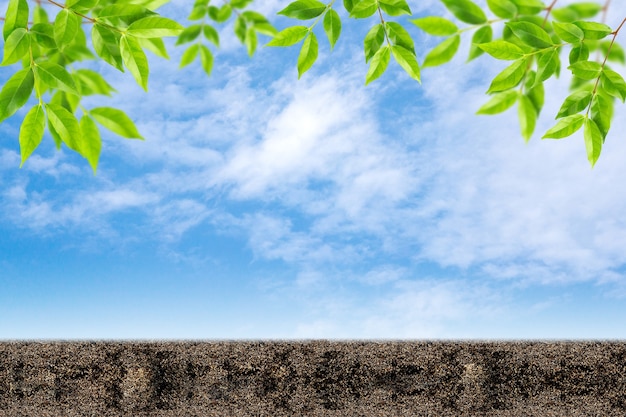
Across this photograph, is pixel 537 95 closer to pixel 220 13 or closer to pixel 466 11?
pixel 466 11

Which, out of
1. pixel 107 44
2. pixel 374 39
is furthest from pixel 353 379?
pixel 107 44

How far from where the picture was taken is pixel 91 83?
93.2 inches

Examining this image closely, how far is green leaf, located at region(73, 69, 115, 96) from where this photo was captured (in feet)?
7.75

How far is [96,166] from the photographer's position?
1681mm

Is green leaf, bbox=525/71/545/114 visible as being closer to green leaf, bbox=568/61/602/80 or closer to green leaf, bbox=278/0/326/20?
green leaf, bbox=568/61/602/80

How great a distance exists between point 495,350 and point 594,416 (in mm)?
889

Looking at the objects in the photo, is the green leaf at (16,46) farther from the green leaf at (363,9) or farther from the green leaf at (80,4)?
the green leaf at (363,9)

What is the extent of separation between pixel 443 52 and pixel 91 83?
133cm

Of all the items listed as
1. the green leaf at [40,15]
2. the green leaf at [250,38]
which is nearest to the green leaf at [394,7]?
the green leaf at [250,38]

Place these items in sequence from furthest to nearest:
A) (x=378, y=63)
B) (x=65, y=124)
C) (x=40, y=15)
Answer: (x=40, y=15)
(x=378, y=63)
(x=65, y=124)

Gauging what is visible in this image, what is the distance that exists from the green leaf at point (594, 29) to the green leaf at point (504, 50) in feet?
0.92

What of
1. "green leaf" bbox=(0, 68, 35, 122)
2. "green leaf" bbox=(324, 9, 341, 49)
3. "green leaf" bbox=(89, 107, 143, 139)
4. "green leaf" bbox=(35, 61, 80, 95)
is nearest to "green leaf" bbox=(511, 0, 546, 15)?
"green leaf" bbox=(324, 9, 341, 49)

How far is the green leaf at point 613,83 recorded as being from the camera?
6.94ft

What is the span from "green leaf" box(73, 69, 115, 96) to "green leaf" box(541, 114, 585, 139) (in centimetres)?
163
